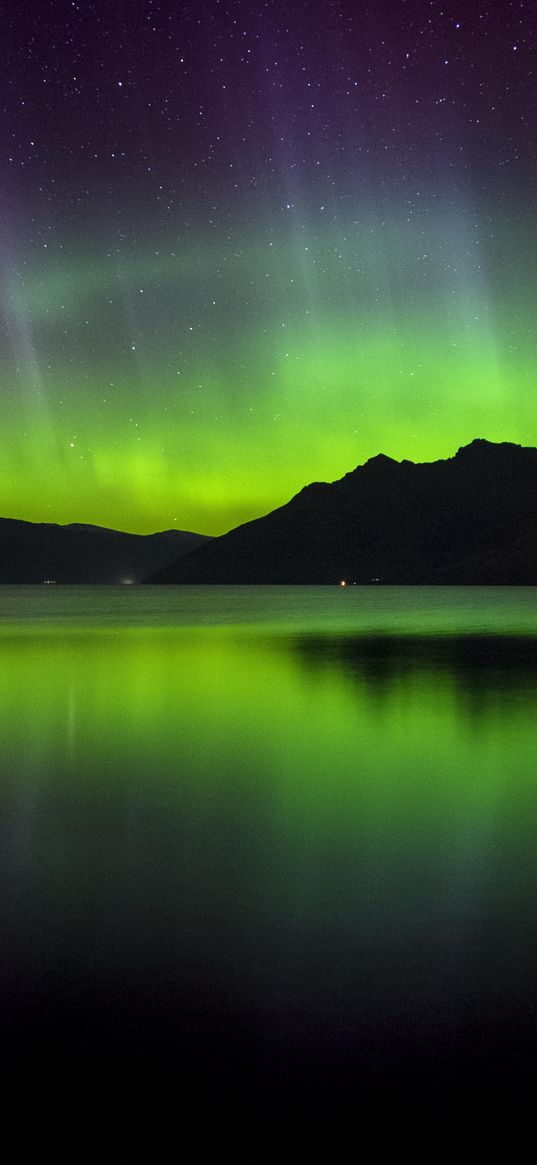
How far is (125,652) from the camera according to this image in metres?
37.3

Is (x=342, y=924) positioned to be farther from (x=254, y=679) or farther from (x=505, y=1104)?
(x=254, y=679)

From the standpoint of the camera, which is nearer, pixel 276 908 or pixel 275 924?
pixel 275 924

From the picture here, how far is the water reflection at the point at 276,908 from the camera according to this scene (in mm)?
4699

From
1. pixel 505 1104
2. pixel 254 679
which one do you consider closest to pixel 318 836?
pixel 505 1104

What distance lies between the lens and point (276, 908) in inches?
281

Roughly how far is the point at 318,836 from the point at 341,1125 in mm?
5358

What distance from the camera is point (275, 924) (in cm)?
675

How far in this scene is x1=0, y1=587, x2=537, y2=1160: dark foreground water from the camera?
14.7 ft

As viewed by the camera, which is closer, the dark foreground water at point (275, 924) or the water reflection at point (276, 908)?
the dark foreground water at point (275, 924)

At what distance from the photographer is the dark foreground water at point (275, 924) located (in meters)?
4.49

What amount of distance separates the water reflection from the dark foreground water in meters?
0.02

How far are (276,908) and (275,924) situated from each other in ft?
1.30

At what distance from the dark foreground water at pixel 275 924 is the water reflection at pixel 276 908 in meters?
0.02

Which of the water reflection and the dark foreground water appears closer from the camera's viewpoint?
the dark foreground water
